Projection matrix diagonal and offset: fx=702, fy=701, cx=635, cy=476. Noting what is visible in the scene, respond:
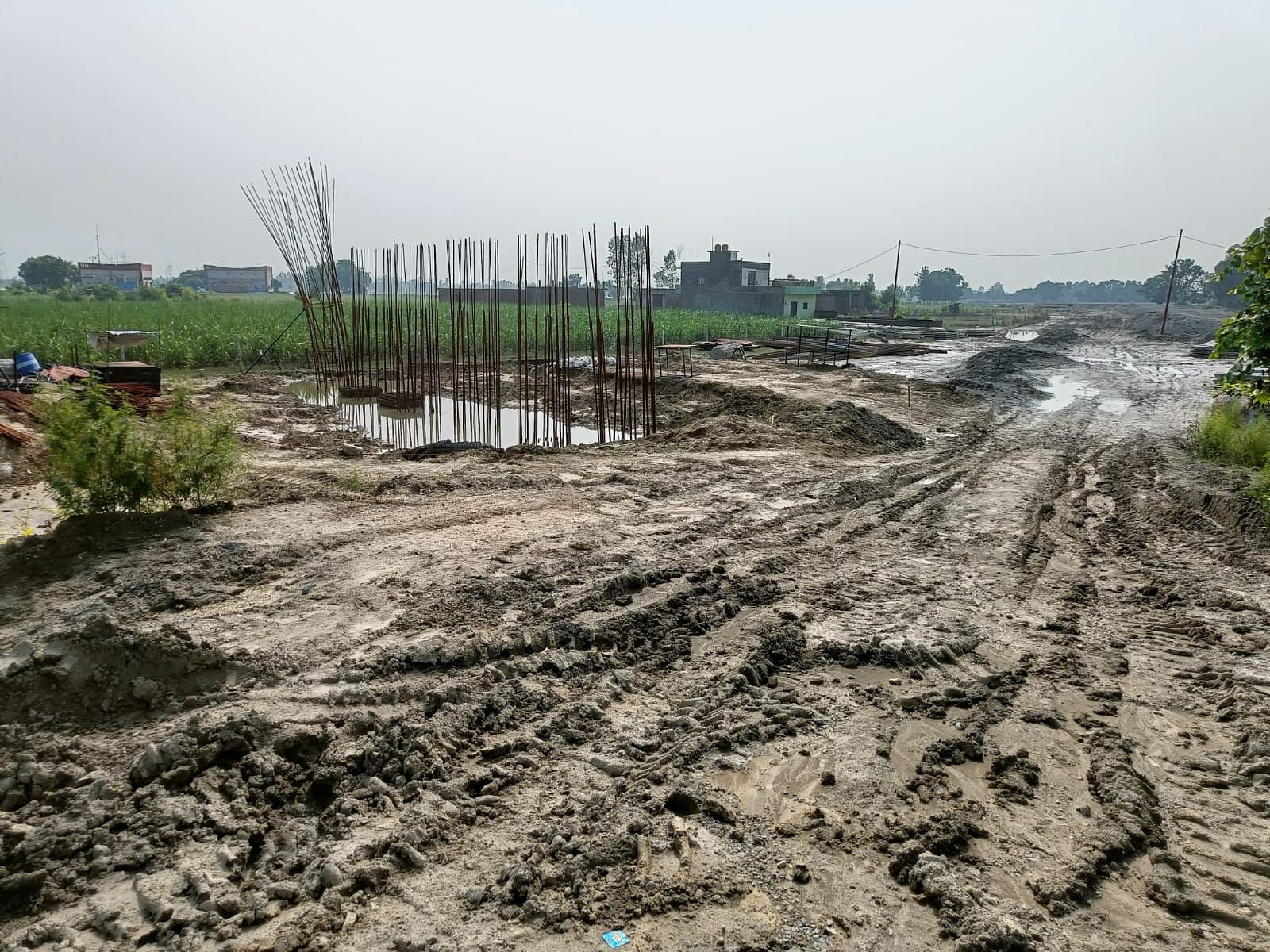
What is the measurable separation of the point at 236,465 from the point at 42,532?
1293mm

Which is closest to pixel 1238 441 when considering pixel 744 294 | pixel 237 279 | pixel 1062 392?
pixel 1062 392

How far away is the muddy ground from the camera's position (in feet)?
7.24

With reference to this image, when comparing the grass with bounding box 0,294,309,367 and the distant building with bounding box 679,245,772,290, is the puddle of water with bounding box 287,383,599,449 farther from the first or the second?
the distant building with bounding box 679,245,772,290

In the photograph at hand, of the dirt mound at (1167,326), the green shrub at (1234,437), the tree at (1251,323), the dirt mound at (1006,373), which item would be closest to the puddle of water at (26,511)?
the tree at (1251,323)

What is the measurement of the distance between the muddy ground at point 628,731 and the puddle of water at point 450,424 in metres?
4.52

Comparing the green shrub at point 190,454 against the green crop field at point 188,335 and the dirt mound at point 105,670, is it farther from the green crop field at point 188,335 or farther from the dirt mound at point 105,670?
the green crop field at point 188,335

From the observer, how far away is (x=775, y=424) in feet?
35.0

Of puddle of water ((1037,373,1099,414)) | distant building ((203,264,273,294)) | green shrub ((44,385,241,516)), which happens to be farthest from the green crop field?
distant building ((203,264,273,294))

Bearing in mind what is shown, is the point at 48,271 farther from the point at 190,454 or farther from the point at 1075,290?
the point at 1075,290

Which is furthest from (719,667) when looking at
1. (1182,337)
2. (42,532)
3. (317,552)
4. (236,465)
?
(1182,337)

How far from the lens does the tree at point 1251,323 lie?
547cm

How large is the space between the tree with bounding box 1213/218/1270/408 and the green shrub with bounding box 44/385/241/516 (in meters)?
8.07

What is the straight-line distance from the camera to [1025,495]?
7.36m

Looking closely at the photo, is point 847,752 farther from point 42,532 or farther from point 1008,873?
point 42,532
